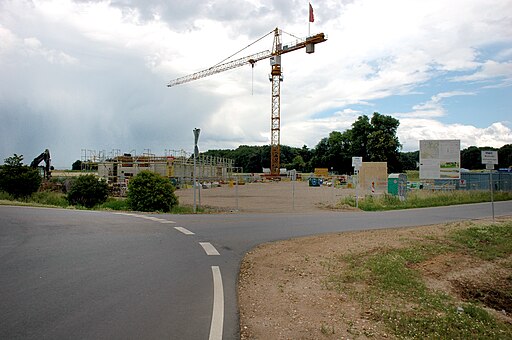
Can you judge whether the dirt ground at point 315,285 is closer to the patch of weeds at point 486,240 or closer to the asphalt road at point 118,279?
the asphalt road at point 118,279

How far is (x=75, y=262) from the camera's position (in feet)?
24.2

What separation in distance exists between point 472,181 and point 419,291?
4017 cm

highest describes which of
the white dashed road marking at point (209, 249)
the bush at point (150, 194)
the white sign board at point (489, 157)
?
the white sign board at point (489, 157)

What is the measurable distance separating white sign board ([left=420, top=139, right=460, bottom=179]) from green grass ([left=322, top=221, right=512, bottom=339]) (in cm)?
2735

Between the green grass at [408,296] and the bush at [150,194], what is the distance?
13.7 metres

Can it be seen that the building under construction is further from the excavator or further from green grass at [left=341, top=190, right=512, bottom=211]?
green grass at [left=341, top=190, right=512, bottom=211]

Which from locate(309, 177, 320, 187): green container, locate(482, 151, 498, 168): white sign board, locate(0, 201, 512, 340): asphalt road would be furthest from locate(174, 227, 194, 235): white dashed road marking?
locate(309, 177, 320, 187): green container

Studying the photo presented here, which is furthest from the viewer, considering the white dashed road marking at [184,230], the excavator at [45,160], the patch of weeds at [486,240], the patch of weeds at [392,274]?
the excavator at [45,160]

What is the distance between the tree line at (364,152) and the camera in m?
90.4

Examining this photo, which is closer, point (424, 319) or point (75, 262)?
point (424, 319)

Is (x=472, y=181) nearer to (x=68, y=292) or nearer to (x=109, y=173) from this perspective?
(x=109, y=173)

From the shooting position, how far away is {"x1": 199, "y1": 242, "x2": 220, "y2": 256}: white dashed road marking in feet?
29.4

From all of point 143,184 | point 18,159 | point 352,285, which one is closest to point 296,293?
point 352,285

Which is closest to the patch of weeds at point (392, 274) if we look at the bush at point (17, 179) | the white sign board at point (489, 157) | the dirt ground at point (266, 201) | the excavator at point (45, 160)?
the white sign board at point (489, 157)
